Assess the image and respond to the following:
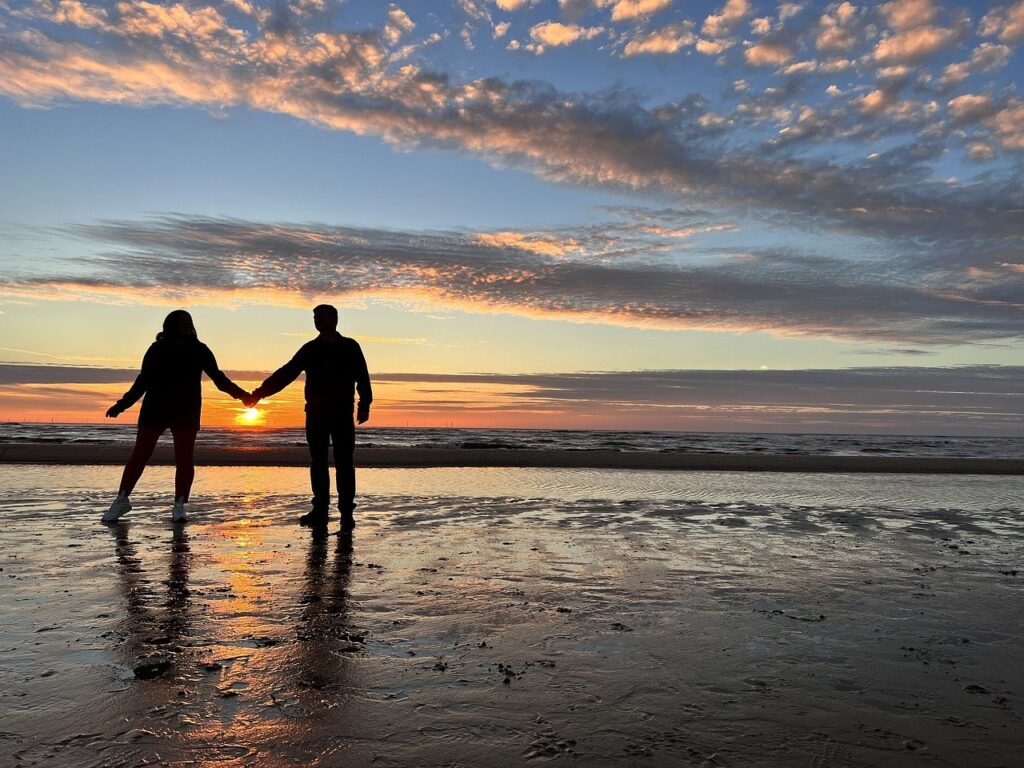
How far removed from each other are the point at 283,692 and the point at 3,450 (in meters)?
22.2

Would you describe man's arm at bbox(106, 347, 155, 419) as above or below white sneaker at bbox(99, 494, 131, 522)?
above

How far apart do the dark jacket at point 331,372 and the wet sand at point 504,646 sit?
145 cm

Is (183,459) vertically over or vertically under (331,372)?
under

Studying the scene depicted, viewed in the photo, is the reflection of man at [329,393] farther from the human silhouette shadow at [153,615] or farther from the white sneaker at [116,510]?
the human silhouette shadow at [153,615]

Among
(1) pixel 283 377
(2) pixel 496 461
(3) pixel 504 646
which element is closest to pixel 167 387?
(1) pixel 283 377

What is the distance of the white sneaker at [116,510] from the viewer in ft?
26.3

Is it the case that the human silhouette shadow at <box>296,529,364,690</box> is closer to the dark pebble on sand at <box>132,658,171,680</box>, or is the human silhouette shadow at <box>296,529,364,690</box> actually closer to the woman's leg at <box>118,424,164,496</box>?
the dark pebble on sand at <box>132,658,171,680</box>

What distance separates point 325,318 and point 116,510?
312 cm

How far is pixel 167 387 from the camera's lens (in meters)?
8.38

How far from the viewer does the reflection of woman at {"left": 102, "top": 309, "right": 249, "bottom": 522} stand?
27.3ft

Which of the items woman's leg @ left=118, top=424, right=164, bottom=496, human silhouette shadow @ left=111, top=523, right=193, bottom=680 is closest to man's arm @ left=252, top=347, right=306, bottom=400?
woman's leg @ left=118, top=424, right=164, bottom=496

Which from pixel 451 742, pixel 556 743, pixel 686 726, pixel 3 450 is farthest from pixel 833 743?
pixel 3 450

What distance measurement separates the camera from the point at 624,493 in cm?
1273

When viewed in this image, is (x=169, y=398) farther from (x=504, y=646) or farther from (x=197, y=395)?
(x=504, y=646)
